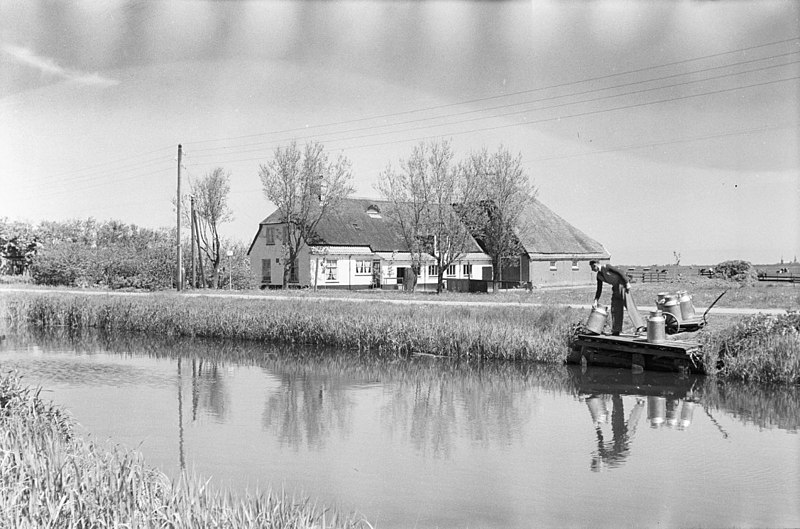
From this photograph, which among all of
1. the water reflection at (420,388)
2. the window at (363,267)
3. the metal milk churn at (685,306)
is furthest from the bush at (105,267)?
the metal milk churn at (685,306)

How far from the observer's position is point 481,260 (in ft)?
123

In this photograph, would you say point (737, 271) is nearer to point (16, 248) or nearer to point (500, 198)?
point (500, 198)

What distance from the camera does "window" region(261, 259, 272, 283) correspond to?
35.7 metres

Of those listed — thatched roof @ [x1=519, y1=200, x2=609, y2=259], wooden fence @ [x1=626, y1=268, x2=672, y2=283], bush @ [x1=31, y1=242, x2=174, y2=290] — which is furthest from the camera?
wooden fence @ [x1=626, y1=268, x2=672, y2=283]

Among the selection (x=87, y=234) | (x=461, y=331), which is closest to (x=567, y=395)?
(x=461, y=331)

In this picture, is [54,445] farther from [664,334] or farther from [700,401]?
[664,334]

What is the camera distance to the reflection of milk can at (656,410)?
30.7 feet

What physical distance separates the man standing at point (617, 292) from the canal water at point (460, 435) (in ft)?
3.01

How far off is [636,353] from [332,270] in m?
22.7

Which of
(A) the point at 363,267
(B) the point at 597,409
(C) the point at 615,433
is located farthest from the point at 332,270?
(C) the point at 615,433

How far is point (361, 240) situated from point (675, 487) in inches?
1165

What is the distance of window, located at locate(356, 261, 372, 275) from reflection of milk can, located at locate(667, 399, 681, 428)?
81.6 ft

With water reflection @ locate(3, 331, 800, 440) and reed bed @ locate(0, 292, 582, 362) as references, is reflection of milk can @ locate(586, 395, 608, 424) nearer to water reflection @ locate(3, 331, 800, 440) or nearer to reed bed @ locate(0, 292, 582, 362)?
water reflection @ locate(3, 331, 800, 440)

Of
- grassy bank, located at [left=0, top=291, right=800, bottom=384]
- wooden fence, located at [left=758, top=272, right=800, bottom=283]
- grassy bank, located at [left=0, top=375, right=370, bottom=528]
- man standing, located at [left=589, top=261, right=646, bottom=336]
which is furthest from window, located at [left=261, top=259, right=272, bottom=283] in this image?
grassy bank, located at [left=0, top=375, right=370, bottom=528]
